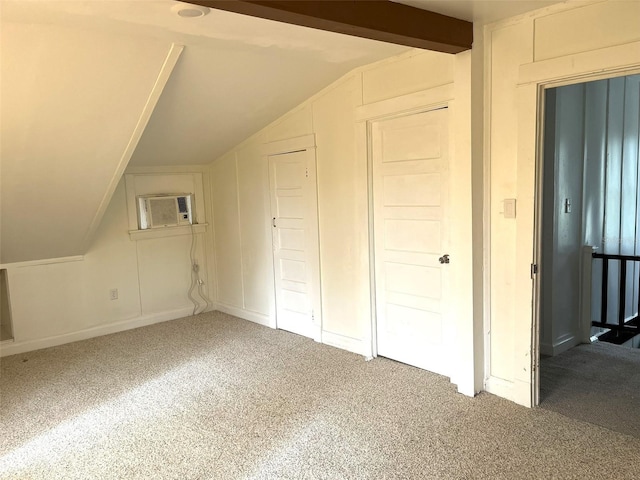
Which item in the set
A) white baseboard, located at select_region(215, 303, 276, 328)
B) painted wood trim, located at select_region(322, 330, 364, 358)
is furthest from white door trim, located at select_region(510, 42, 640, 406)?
white baseboard, located at select_region(215, 303, 276, 328)

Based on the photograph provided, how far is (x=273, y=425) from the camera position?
2.88 m

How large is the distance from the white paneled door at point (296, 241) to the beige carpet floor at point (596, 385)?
6.50 feet

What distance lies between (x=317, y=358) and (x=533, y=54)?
8.77 feet

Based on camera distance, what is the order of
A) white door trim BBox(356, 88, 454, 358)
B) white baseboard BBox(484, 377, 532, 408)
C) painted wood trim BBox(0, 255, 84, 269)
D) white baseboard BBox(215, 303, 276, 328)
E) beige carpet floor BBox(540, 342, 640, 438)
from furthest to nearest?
white baseboard BBox(215, 303, 276, 328) → painted wood trim BBox(0, 255, 84, 269) → white door trim BBox(356, 88, 454, 358) → white baseboard BBox(484, 377, 532, 408) → beige carpet floor BBox(540, 342, 640, 438)

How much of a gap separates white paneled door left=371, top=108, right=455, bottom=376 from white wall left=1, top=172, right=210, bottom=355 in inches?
101

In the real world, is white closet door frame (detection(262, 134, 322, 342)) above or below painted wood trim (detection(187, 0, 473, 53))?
below

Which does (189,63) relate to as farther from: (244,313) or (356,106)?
(244,313)

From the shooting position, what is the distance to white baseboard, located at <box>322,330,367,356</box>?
402 cm

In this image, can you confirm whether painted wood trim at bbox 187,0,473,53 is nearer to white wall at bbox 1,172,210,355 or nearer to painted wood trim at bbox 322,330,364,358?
painted wood trim at bbox 322,330,364,358

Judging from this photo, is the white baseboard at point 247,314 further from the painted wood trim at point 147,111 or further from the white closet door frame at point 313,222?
the painted wood trim at point 147,111

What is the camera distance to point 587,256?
13.7ft

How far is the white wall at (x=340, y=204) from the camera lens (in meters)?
3.10

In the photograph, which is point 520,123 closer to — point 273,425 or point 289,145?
point 289,145

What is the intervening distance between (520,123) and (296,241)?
2339mm
